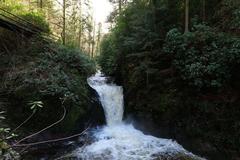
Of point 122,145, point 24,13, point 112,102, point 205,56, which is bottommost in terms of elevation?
point 122,145

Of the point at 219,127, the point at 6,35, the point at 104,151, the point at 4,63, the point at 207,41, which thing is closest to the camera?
the point at 219,127

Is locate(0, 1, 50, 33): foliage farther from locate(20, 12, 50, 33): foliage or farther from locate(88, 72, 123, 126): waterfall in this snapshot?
locate(88, 72, 123, 126): waterfall

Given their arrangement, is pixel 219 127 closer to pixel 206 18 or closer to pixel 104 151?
pixel 104 151

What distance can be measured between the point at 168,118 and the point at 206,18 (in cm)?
560

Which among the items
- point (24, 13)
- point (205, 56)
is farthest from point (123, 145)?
point (24, 13)

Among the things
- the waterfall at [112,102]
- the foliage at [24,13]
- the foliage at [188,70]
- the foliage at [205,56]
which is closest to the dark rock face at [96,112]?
the waterfall at [112,102]

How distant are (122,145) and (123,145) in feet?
0.13

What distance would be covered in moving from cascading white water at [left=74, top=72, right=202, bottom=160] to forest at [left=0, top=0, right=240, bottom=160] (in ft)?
0.68

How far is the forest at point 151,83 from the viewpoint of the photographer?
8.00 meters

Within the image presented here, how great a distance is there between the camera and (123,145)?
898 centimetres

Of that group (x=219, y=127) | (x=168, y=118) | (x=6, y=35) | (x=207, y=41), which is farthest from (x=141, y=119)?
(x=6, y=35)

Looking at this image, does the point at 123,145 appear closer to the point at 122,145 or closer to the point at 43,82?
the point at 122,145

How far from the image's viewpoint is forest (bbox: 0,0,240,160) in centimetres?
800

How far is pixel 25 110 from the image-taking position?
8.55m
